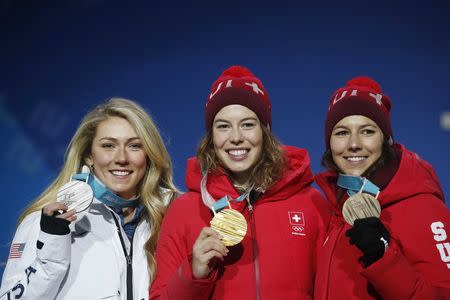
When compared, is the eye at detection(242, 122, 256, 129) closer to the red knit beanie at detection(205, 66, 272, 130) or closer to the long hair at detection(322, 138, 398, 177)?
the red knit beanie at detection(205, 66, 272, 130)

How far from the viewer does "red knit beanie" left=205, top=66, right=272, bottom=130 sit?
2365mm

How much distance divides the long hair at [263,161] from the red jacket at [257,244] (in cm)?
4

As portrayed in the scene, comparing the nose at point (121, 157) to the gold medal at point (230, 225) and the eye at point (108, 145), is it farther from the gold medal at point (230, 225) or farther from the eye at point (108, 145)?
the gold medal at point (230, 225)

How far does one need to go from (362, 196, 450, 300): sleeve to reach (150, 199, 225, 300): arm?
2.05 ft

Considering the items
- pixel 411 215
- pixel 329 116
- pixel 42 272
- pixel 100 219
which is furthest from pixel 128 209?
pixel 411 215

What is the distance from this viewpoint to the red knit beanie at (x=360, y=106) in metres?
2.20

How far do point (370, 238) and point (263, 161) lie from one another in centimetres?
73

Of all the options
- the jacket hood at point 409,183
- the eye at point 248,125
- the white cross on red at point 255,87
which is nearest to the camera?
the jacket hood at point 409,183

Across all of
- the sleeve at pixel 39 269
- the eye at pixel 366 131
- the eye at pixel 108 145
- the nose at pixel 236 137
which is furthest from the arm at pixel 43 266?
the eye at pixel 366 131

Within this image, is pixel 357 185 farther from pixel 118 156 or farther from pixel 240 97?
pixel 118 156

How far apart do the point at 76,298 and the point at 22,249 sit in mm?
326

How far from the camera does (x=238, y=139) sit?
223 cm

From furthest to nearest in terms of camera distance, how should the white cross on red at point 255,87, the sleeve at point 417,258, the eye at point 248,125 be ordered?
1. the white cross on red at point 255,87
2. the eye at point 248,125
3. the sleeve at point 417,258

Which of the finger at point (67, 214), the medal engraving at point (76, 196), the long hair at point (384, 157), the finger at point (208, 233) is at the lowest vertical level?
the finger at point (208, 233)
